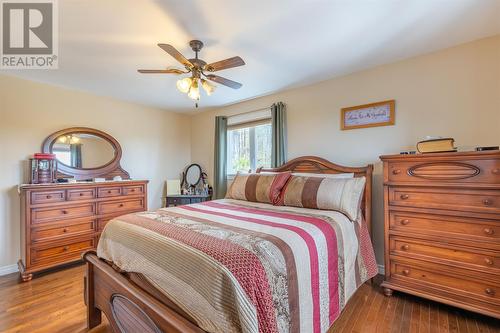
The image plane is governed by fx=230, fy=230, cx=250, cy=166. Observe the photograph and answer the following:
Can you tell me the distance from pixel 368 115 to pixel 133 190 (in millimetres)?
3354

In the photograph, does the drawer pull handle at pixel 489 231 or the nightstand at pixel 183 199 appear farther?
the nightstand at pixel 183 199

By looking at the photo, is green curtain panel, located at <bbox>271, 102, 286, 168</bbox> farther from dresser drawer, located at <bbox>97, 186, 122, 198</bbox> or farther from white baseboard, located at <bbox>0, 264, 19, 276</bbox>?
white baseboard, located at <bbox>0, 264, 19, 276</bbox>

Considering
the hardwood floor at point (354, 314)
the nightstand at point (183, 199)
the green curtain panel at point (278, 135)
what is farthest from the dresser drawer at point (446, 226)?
the nightstand at point (183, 199)

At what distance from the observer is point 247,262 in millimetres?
1087

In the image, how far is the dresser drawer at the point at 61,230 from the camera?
2.61 m

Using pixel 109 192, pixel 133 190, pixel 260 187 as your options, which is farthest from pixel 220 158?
pixel 109 192

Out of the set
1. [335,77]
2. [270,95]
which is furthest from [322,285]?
[270,95]

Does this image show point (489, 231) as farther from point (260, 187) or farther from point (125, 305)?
point (125, 305)

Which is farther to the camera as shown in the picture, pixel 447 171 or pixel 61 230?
pixel 61 230

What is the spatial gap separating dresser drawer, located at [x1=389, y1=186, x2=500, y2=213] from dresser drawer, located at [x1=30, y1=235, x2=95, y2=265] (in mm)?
3594

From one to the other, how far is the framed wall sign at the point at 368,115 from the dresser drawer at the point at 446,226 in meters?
1.07

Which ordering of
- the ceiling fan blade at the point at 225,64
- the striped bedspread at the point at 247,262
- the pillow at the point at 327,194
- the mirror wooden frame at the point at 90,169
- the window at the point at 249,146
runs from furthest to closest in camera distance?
the window at the point at 249,146, the mirror wooden frame at the point at 90,169, the pillow at the point at 327,194, the ceiling fan blade at the point at 225,64, the striped bedspread at the point at 247,262

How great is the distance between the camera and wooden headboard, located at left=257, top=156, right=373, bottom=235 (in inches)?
96.6

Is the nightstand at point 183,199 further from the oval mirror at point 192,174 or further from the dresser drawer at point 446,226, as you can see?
the dresser drawer at point 446,226
